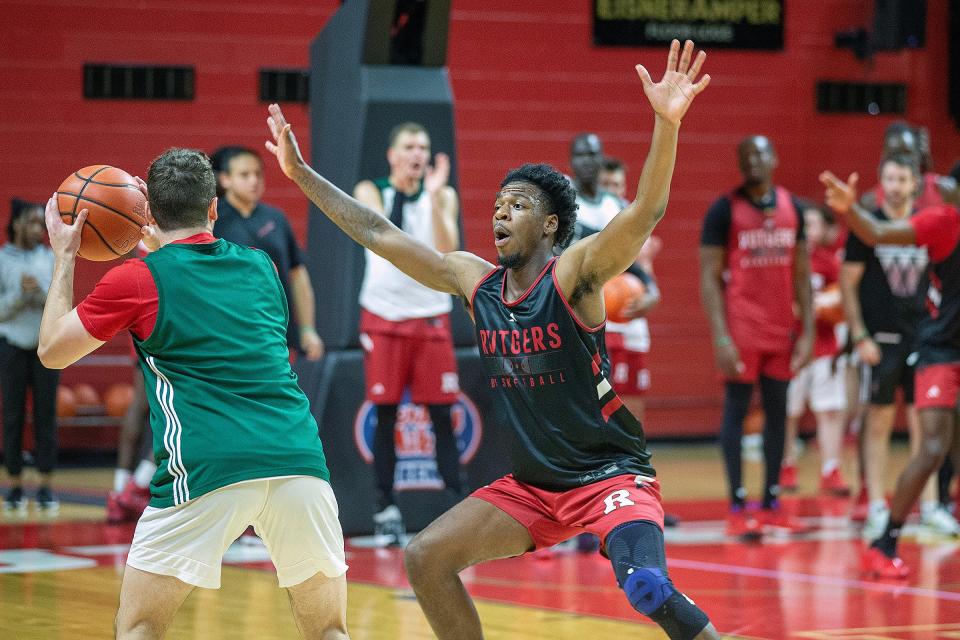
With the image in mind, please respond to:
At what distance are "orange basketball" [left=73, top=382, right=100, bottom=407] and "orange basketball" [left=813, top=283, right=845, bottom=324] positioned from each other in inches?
248

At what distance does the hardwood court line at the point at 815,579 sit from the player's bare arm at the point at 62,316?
4.40m

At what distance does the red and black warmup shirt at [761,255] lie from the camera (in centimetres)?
889

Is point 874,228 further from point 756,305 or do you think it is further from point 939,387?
point 756,305

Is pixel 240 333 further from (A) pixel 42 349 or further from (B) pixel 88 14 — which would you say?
(B) pixel 88 14

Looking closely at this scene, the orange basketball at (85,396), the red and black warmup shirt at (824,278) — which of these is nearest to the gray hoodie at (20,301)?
the orange basketball at (85,396)

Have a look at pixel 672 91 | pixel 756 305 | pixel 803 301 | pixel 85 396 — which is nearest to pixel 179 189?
pixel 672 91

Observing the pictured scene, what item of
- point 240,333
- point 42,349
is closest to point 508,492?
point 240,333

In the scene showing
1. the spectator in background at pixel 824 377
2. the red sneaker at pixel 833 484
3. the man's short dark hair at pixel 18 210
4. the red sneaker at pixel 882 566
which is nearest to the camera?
the red sneaker at pixel 882 566

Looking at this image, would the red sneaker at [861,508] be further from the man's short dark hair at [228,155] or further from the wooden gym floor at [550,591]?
the man's short dark hair at [228,155]

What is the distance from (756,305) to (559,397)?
184 inches

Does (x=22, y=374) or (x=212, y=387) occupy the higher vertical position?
(x=212, y=387)

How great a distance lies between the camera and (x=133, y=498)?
30.5 ft

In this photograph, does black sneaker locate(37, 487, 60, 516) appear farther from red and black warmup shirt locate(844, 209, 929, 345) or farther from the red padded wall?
red and black warmup shirt locate(844, 209, 929, 345)

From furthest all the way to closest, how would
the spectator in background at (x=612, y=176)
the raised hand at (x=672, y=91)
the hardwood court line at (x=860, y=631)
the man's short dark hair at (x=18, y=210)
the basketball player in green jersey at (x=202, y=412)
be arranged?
the man's short dark hair at (x=18, y=210)
the spectator in background at (x=612, y=176)
the hardwood court line at (x=860, y=631)
the raised hand at (x=672, y=91)
the basketball player in green jersey at (x=202, y=412)
